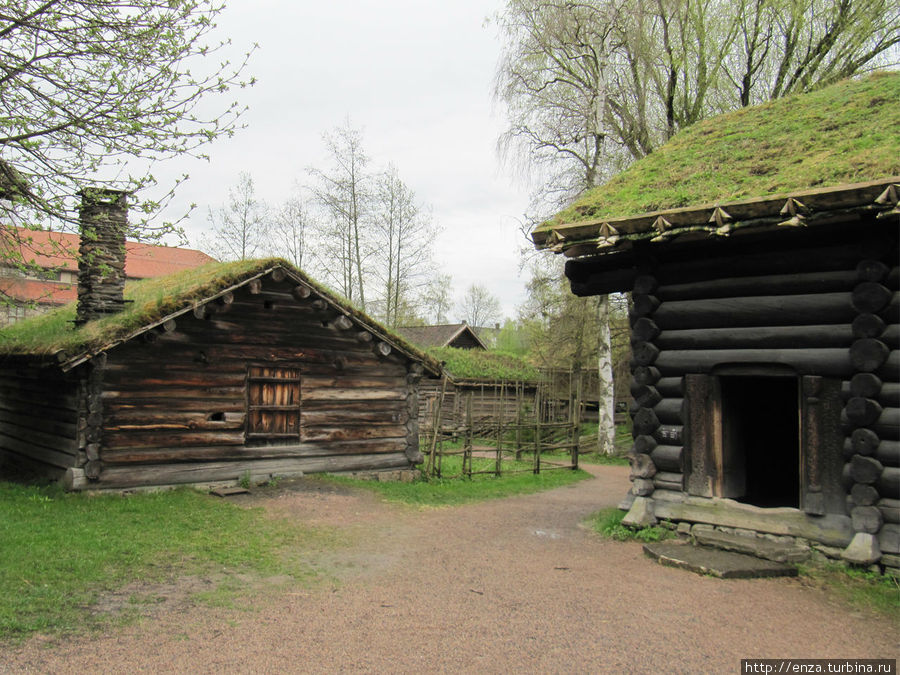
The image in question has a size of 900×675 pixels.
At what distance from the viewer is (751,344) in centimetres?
814

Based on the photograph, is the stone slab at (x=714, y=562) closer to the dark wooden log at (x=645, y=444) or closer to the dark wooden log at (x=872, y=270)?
the dark wooden log at (x=645, y=444)

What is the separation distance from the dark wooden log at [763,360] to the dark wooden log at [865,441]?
2.17 feet

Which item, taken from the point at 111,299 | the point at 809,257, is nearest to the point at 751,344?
the point at 809,257

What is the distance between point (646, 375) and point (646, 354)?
289 mm

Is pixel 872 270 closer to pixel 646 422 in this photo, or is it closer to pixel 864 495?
pixel 864 495

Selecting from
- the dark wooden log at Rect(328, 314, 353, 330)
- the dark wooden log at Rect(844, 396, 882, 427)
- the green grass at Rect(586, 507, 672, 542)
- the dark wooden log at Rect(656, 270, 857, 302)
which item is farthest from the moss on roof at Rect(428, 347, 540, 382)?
the dark wooden log at Rect(844, 396, 882, 427)

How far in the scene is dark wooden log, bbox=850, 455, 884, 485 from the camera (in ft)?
22.8

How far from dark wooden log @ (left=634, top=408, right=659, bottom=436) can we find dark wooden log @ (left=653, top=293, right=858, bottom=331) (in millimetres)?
1169

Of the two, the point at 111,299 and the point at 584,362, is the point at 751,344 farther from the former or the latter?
the point at 584,362

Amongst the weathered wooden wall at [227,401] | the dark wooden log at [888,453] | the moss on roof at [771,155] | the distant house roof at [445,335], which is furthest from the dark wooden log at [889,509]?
the distant house roof at [445,335]

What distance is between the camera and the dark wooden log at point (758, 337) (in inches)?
295

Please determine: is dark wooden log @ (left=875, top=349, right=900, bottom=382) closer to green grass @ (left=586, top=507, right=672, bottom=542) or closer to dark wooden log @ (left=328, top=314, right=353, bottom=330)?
green grass @ (left=586, top=507, right=672, bottom=542)

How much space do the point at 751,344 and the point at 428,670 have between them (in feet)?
18.3

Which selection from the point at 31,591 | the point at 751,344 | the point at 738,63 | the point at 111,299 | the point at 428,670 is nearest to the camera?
the point at 428,670
